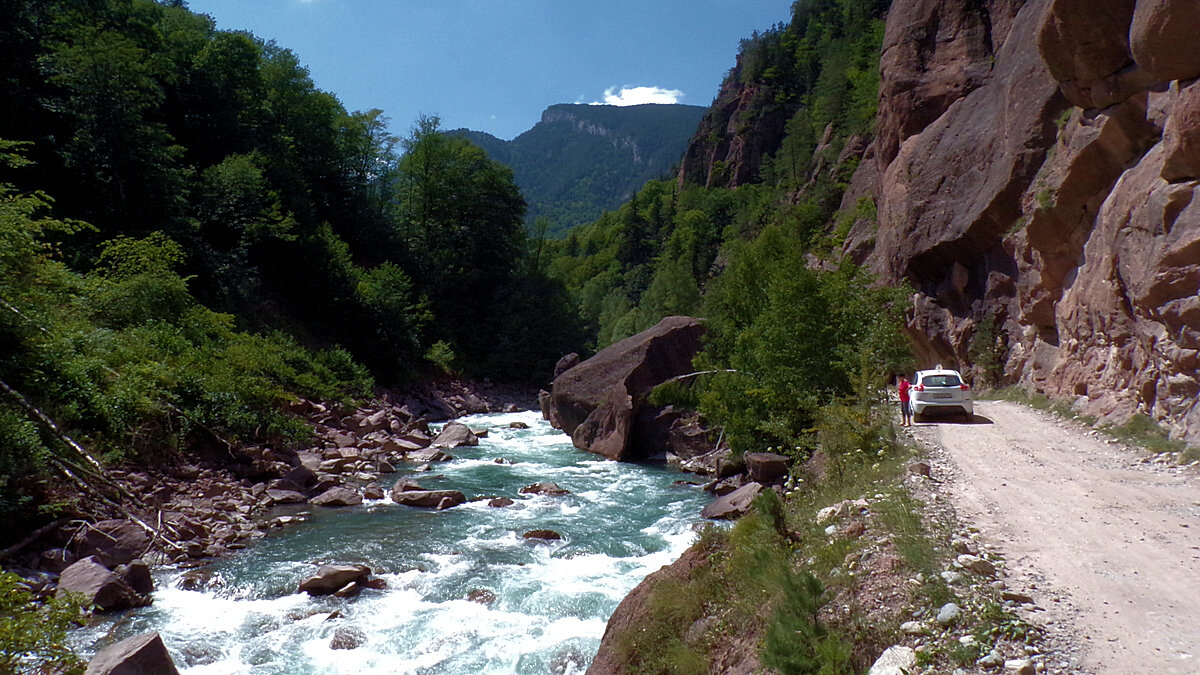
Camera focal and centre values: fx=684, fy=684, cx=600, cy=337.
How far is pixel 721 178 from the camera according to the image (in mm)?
91500

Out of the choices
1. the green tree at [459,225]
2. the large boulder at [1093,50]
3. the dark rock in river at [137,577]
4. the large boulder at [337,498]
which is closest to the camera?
the dark rock in river at [137,577]

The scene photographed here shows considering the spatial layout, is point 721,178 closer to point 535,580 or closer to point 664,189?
point 664,189

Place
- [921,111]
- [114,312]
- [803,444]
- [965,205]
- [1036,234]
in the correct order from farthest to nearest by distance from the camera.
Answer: [921,111]
[965,205]
[114,312]
[1036,234]
[803,444]

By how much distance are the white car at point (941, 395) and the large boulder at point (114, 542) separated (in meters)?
16.9

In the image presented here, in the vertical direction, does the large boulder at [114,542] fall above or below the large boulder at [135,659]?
below

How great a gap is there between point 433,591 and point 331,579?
166 centimetres

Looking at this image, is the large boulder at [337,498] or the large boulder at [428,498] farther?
the large boulder at [428,498]

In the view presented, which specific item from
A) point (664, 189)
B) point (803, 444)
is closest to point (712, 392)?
point (803, 444)

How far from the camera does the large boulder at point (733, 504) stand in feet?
47.6

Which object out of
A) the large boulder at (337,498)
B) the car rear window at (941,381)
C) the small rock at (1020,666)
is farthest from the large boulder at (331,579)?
the car rear window at (941,381)

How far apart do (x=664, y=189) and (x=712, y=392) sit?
92.0 meters

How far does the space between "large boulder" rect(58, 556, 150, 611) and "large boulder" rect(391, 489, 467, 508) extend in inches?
265

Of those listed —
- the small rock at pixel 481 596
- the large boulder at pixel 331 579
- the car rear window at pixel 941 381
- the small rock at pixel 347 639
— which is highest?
the car rear window at pixel 941 381

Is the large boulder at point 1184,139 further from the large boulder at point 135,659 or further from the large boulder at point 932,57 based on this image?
the large boulder at point 135,659
